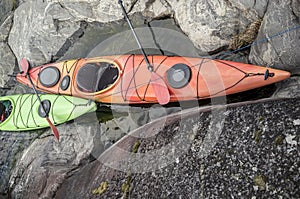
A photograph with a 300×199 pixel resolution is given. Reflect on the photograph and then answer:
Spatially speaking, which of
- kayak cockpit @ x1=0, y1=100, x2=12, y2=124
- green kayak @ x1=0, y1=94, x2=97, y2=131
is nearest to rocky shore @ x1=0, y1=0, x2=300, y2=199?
green kayak @ x1=0, y1=94, x2=97, y2=131

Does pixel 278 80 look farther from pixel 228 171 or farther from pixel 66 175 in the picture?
pixel 66 175

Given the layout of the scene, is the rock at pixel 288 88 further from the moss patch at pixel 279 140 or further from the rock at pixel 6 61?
the rock at pixel 6 61

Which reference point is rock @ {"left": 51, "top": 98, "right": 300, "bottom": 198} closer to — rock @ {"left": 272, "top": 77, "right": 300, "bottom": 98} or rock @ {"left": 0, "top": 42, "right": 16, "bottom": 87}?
rock @ {"left": 272, "top": 77, "right": 300, "bottom": 98}

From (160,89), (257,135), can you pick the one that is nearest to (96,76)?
(160,89)

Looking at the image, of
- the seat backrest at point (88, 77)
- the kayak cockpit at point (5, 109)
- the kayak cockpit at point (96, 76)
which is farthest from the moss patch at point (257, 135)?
the kayak cockpit at point (5, 109)

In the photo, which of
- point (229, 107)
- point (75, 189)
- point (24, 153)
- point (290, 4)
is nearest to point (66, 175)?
point (75, 189)

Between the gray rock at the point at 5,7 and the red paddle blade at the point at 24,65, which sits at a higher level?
the gray rock at the point at 5,7

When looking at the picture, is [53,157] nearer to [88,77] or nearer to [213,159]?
[88,77]
